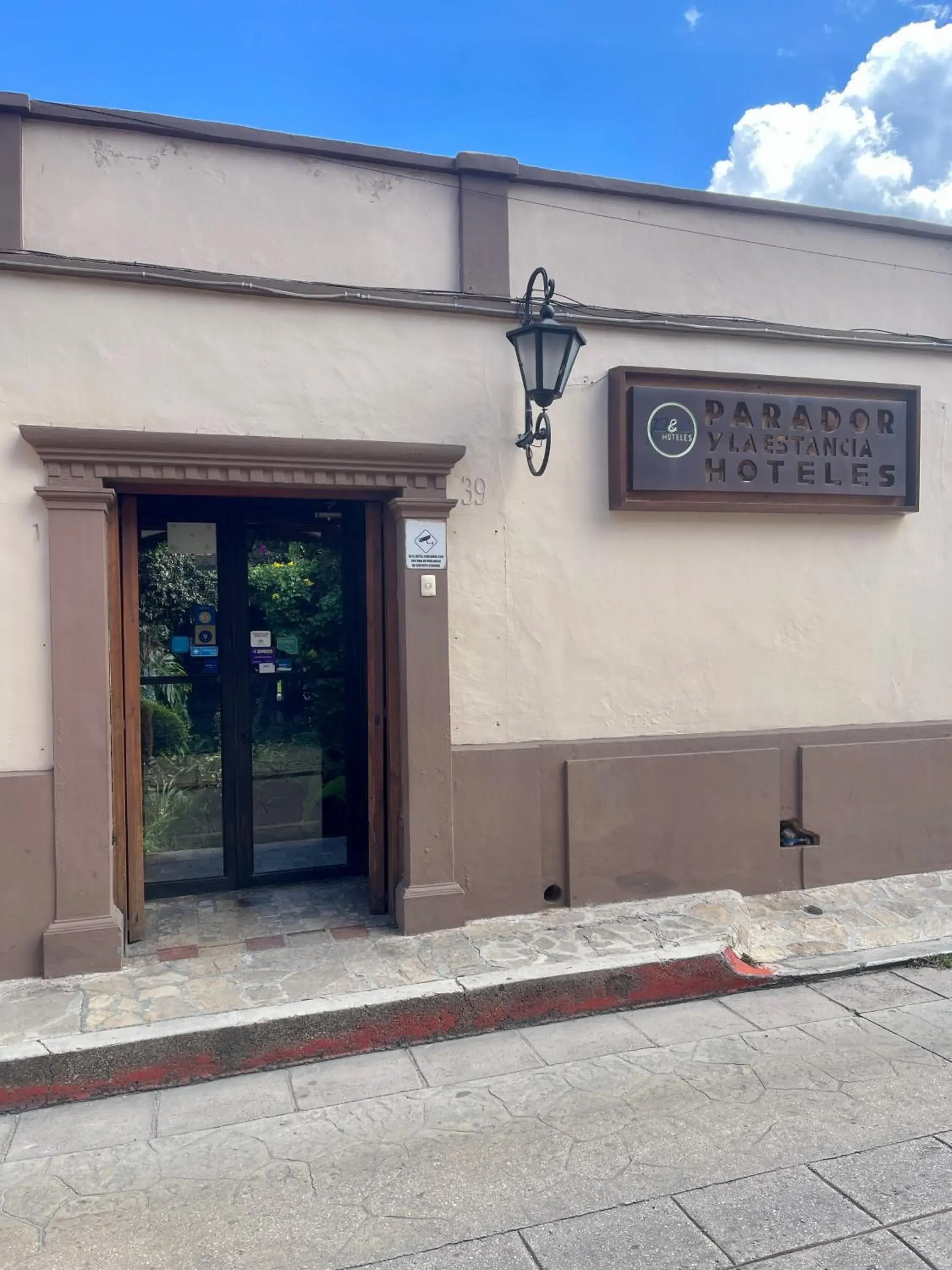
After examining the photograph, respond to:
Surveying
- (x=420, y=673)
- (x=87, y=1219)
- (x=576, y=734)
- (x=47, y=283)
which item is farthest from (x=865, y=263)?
(x=87, y=1219)

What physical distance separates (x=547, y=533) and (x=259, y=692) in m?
2.37

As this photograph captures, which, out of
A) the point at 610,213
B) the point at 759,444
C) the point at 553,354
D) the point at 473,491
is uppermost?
the point at 610,213

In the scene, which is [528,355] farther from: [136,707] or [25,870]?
[25,870]

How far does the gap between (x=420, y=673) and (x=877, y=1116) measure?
321 centimetres

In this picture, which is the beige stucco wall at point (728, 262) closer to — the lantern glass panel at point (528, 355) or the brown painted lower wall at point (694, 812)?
the lantern glass panel at point (528, 355)

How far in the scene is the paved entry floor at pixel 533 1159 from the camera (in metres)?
3.00

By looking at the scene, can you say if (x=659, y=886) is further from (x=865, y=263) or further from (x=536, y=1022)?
(x=865, y=263)

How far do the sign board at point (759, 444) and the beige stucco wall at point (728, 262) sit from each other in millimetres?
569

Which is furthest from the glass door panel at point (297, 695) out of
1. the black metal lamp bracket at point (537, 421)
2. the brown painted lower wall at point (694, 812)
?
the black metal lamp bracket at point (537, 421)

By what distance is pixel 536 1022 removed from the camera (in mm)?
4844

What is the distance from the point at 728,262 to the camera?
21.0ft

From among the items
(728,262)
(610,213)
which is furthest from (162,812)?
(728,262)

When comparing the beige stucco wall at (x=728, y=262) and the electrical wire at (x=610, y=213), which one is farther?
the beige stucco wall at (x=728, y=262)

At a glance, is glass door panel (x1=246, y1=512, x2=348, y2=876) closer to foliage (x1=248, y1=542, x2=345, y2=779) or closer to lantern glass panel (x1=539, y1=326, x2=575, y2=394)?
foliage (x1=248, y1=542, x2=345, y2=779)
